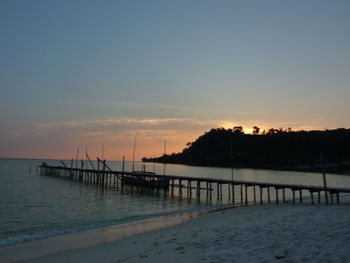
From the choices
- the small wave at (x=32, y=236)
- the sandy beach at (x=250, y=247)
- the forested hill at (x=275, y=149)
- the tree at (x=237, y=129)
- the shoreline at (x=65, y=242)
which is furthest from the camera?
the tree at (x=237, y=129)

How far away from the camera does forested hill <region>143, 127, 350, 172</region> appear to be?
121125mm

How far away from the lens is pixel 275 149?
14250 centimetres

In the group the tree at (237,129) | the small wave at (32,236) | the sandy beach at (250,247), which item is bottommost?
the small wave at (32,236)

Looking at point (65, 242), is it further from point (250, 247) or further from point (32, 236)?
point (250, 247)

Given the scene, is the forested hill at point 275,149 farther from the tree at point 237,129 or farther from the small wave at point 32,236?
the small wave at point 32,236

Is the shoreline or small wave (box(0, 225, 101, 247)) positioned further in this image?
small wave (box(0, 225, 101, 247))

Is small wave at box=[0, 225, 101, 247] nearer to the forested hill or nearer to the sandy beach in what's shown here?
the sandy beach

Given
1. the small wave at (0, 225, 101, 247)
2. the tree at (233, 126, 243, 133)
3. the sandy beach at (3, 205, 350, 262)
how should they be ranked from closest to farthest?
the sandy beach at (3, 205, 350, 262) → the small wave at (0, 225, 101, 247) → the tree at (233, 126, 243, 133)

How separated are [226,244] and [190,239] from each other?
2.31 m

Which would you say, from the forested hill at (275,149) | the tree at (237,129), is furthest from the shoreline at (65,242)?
the tree at (237,129)

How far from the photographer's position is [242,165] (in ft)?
470

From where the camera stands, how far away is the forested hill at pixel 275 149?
397 feet

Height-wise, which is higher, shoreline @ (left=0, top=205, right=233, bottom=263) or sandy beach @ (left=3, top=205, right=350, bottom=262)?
sandy beach @ (left=3, top=205, right=350, bottom=262)

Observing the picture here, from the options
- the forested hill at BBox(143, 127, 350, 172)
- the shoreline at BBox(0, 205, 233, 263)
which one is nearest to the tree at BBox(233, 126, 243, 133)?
the forested hill at BBox(143, 127, 350, 172)
